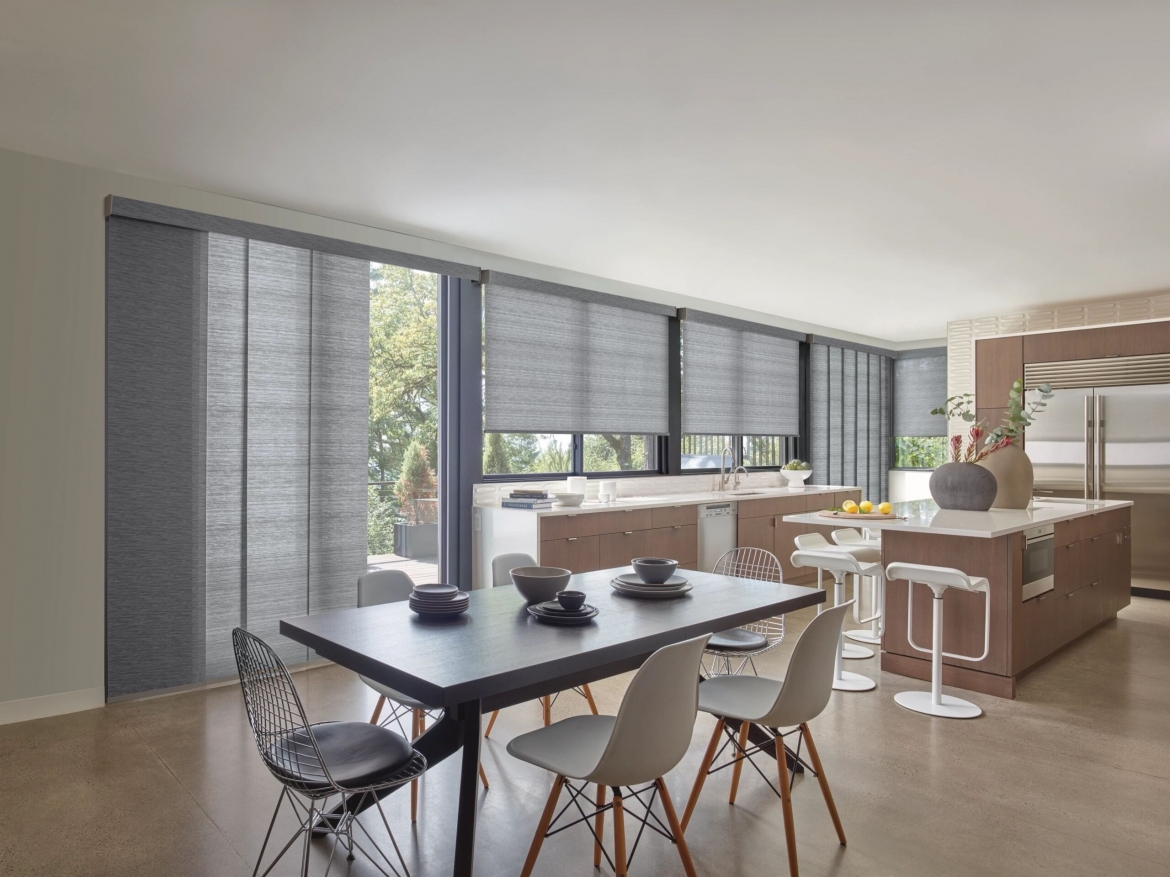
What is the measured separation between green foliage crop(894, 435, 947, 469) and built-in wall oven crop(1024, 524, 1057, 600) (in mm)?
5417

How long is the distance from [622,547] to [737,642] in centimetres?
228

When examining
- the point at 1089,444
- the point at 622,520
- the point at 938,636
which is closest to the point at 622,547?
the point at 622,520

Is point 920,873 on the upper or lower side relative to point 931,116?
lower

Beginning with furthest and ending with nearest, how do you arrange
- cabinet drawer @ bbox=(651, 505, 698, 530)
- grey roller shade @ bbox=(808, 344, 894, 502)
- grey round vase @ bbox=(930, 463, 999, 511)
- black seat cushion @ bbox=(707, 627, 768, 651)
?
grey roller shade @ bbox=(808, 344, 894, 502)
cabinet drawer @ bbox=(651, 505, 698, 530)
grey round vase @ bbox=(930, 463, 999, 511)
black seat cushion @ bbox=(707, 627, 768, 651)

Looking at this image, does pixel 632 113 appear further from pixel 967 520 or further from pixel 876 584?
pixel 876 584

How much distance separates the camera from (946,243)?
5.20m

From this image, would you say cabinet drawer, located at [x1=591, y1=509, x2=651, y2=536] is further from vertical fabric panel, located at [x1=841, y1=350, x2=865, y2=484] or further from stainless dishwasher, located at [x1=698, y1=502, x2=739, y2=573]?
vertical fabric panel, located at [x1=841, y1=350, x2=865, y2=484]

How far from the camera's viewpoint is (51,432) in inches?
144

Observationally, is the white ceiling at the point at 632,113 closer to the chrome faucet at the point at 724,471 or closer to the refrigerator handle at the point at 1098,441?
the refrigerator handle at the point at 1098,441

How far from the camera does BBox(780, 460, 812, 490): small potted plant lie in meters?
7.66

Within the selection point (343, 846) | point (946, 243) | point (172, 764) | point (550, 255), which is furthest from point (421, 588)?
point (946, 243)

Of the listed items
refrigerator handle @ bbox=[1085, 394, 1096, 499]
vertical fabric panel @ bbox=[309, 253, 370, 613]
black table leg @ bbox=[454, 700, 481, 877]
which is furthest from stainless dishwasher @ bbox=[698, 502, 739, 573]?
black table leg @ bbox=[454, 700, 481, 877]

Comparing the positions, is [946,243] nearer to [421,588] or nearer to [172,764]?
[421,588]

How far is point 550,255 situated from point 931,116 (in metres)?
2.83
